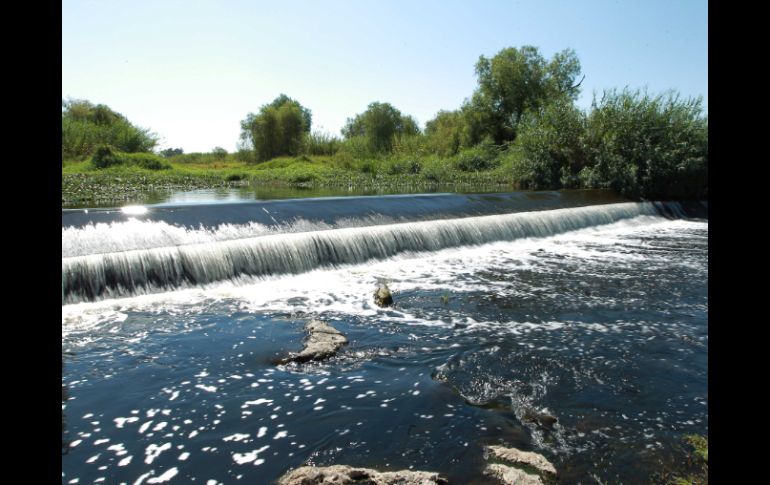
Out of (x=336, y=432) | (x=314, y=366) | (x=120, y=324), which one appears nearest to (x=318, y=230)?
(x=120, y=324)

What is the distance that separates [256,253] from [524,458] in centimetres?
672

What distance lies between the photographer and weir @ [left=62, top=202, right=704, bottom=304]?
7.58 meters

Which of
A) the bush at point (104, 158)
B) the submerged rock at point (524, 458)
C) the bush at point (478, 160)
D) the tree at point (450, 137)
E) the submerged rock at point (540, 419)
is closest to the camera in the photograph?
the submerged rock at point (524, 458)

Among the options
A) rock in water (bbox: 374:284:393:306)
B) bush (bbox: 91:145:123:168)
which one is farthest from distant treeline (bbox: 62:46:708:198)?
rock in water (bbox: 374:284:393:306)

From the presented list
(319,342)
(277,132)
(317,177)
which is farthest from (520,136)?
(277,132)

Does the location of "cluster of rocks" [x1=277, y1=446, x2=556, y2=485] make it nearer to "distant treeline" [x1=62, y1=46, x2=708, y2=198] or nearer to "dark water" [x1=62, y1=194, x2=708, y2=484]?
"dark water" [x1=62, y1=194, x2=708, y2=484]

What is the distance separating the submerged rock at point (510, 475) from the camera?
3.09 m

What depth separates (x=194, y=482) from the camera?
3273 millimetres

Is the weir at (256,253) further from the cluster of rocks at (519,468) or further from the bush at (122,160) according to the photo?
the bush at (122,160)

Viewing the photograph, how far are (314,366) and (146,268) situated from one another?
170 inches

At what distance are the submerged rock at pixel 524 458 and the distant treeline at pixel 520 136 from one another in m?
11.6

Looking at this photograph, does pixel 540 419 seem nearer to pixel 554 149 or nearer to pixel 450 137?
pixel 554 149

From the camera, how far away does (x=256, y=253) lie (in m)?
9.09

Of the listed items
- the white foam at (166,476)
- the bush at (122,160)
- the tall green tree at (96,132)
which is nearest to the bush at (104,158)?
the bush at (122,160)
